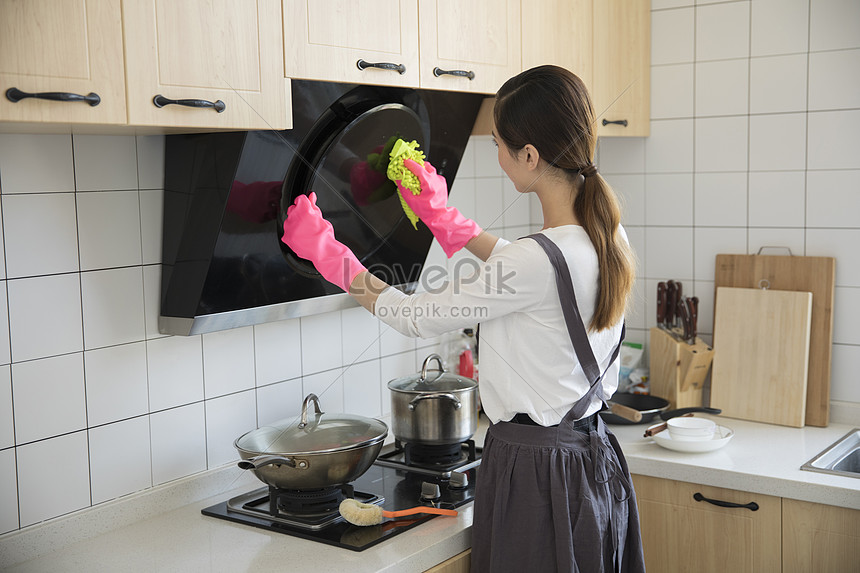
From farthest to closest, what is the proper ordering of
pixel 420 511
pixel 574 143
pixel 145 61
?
pixel 420 511 < pixel 574 143 < pixel 145 61

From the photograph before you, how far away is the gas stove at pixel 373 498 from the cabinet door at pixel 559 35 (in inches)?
39.0

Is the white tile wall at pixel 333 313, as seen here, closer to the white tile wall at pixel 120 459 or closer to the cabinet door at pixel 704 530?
the white tile wall at pixel 120 459

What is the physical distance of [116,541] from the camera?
156cm

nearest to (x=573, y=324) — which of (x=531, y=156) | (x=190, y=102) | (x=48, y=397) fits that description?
(x=531, y=156)

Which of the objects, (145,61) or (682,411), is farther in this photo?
(682,411)

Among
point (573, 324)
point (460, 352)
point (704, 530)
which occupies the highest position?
point (573, 324)

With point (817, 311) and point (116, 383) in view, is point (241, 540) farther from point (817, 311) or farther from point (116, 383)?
point (817, 311)

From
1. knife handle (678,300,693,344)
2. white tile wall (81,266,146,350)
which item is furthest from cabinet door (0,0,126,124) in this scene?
knife handle (678,300,693,344)

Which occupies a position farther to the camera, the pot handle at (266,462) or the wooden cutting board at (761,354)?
the wooden cutting board at (761,354)

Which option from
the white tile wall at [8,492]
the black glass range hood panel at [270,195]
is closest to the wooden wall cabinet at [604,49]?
the black glass range hood panel at [270,195]

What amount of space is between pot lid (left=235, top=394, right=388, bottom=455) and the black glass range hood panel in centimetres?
23

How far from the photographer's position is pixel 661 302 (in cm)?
254

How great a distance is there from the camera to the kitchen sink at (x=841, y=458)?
6.27 ft

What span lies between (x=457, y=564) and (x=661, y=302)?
127 cm
